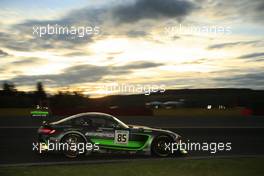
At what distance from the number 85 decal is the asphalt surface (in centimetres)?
42

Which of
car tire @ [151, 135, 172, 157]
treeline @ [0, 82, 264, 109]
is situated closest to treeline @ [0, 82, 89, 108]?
treeline @ [0, 82, 264, 109]

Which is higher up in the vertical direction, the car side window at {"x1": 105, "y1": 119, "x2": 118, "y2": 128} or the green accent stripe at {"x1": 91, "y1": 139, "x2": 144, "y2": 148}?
the car side window at {"x1": 105, "y1": 119, "x2": 118, "y2": 128}

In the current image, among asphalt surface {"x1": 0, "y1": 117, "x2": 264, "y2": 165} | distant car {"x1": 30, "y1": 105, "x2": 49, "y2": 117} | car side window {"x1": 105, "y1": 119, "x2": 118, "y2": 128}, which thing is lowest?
asphalt surface {"x1": 0, "y1": 117, "x2": 264, "y2": 165}

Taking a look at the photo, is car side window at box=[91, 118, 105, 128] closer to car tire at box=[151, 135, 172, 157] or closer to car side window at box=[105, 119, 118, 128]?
car side window at box=[105, 119, 118, 128]

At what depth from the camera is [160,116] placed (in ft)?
59.6

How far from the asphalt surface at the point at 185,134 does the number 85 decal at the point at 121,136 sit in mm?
416

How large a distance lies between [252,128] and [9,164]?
37.5 feet

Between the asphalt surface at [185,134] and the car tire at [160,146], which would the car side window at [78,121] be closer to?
the asphalt surface at [185,134]

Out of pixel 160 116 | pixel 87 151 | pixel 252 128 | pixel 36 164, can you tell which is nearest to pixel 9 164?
pixel 36 164

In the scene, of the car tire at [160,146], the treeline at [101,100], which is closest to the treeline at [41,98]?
the treeline at [101,100]

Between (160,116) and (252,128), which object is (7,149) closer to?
(160,116)

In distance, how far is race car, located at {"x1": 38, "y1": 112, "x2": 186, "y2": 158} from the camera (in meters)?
10.5

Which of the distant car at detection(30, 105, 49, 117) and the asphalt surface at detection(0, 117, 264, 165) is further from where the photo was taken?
the asphalt surface at detection(0, 117, 264, 165)

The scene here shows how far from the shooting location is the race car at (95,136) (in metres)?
10.5
